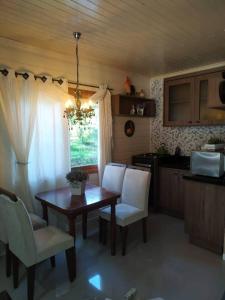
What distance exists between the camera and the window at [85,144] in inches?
130

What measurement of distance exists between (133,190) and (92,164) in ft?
3.06

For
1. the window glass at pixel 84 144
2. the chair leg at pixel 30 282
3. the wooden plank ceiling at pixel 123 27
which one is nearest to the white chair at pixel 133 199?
the window glass at pixel 84 144

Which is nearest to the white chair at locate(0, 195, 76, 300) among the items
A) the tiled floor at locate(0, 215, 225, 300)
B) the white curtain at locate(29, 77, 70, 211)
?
the tiled floor at locate(0, 215, 225, 300)

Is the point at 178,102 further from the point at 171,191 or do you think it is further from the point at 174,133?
the point at 171,191

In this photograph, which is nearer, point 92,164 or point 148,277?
point 148,277

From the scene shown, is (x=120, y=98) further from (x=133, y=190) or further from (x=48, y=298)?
(x=48, y=298)

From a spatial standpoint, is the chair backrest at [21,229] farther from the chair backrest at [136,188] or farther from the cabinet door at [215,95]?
the cabinet door at [215,95]

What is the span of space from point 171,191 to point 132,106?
162cm

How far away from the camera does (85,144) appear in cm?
345

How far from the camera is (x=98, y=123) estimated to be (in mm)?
3445

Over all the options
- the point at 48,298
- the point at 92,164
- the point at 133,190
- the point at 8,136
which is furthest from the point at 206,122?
the point at 48,298

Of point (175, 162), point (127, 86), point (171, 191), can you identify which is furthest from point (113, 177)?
point (127, 86)

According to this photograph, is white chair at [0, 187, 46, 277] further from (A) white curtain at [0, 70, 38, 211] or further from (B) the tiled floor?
(A) white curtain at [0, 70, 38, 211]

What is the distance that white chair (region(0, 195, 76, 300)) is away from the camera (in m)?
1.78
